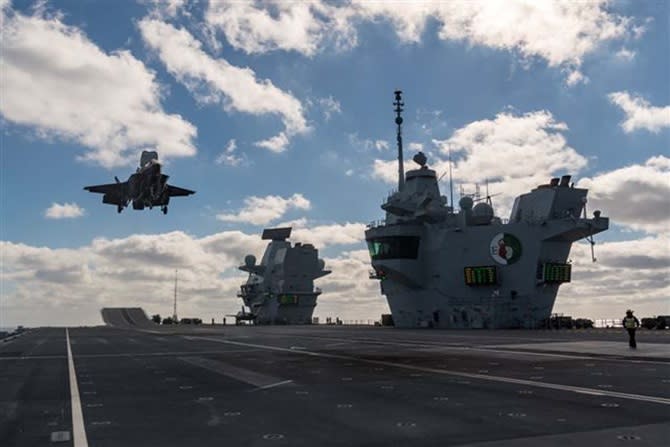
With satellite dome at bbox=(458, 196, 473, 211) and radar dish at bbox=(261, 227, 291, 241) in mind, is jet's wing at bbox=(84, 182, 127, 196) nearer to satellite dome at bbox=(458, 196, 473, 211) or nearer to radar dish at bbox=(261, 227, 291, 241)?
satellite dome at bbox=(458, 196, 473, 211)

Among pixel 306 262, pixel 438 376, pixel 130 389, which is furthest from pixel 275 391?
pixel 306 262

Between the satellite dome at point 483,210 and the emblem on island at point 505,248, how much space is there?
137 inches

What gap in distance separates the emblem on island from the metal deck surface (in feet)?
132

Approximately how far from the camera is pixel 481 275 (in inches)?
2598

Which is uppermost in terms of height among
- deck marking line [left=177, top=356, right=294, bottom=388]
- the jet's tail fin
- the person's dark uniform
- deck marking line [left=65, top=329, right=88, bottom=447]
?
the jet's tail fin

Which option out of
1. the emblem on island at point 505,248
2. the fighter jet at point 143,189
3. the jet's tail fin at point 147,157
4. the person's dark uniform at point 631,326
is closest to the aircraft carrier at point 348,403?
the person's dark uniform at point 631,326

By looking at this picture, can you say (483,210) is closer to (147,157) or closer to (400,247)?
(400,247)

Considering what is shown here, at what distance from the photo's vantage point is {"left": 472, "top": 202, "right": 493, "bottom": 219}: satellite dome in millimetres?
68394

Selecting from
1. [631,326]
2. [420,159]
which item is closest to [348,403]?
[631,326]

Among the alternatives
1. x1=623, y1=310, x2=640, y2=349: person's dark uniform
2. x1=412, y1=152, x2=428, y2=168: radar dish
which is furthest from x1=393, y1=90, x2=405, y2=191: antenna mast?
x1=623, y1=310, x2=640, y2=349: person's dark uniform

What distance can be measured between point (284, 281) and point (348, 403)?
332ft

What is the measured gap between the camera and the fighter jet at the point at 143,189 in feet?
165

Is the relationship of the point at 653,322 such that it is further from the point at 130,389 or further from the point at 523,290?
the point at 130,389

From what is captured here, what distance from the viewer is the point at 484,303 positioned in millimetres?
66438
